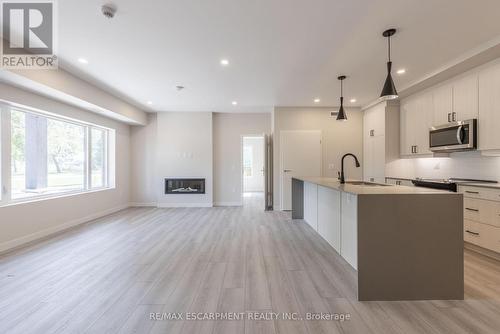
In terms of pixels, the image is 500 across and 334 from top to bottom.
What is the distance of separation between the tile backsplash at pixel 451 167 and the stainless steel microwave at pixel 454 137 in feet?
1.37

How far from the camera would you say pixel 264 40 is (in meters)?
2.64

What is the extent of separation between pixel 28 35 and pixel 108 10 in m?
1.32

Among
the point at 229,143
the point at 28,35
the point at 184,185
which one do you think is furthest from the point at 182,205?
the point at 28,35

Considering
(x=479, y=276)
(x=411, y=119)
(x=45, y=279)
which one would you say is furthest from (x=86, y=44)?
(x=411, y=119)

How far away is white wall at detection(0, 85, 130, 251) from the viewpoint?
3121 millimetres

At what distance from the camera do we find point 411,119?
446 centimetres

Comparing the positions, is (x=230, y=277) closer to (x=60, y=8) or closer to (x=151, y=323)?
(x=151, y=323)

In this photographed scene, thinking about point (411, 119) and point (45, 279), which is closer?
point (45, 279)

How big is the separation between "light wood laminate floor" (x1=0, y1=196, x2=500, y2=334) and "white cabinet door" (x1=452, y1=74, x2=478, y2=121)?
6.43 feet

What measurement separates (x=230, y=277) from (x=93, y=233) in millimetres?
2840

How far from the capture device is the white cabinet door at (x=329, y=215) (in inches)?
107

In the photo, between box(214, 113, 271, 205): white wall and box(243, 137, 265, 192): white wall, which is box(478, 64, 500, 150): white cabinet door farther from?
box(243, 137, 265, 192): white wall

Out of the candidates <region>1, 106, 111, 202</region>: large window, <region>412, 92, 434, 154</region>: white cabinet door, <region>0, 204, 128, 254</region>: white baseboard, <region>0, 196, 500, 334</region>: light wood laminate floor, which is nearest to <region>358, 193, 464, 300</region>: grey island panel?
<region>0, 196, 500, 334</region>: light wood laminate floor

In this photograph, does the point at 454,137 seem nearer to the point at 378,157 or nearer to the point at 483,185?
the point at 483,185
